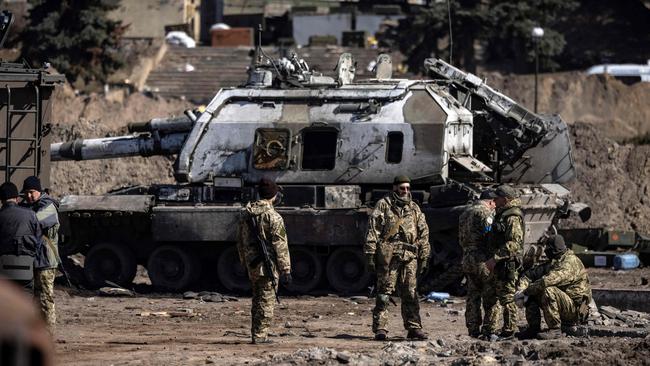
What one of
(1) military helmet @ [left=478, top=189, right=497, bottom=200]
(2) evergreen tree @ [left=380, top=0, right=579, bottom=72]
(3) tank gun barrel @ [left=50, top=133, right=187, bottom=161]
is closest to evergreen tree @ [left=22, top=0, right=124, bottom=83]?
(2) evergreen tree @ [left=380, top=0, right=579, bottom=72]

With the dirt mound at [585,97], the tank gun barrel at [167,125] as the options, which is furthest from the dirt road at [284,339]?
the dirt mound at [585,97]

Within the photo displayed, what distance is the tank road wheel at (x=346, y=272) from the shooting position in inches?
717

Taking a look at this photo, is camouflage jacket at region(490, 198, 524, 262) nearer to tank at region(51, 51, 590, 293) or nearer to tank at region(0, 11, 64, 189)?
tank at region(51, 51, 590, 293)

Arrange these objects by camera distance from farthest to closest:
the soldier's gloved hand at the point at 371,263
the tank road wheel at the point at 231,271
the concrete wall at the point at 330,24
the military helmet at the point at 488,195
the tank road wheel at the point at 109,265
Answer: the concrete wall at the point at 330,24
the tank road wheel at the point at 109,265
the tank road wheel at the point at 231,271
the military helmet at the point at 488,195
the soldier's gloved hand at the point at 371,263

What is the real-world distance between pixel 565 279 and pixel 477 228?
0.94 m

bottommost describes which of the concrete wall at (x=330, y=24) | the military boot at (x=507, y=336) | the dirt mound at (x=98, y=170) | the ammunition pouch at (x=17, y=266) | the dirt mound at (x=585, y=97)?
the military boot at (x=507, y=336)

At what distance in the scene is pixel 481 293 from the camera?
12.1 m

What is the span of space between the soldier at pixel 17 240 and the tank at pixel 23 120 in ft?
18.7

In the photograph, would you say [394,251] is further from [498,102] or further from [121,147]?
[121,147]

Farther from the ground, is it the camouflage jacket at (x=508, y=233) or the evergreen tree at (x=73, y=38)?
the evergreen tree at (x=73, y=38)

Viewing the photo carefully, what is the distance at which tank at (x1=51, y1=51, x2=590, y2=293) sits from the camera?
1797cm

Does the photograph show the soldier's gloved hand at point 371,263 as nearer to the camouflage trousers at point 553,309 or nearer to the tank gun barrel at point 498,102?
the camouflage trousers at point 553,309

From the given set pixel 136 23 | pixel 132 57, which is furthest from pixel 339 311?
pixel 136 23

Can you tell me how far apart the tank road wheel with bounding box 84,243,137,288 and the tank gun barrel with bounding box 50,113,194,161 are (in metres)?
1.92
